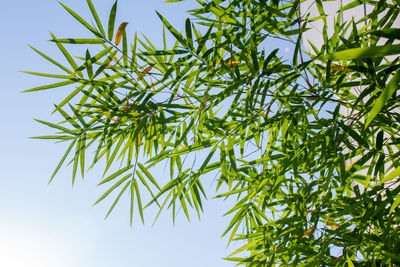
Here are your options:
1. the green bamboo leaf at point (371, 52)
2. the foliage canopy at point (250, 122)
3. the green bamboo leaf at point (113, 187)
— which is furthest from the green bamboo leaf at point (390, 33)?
the green bamboo leaf at point (113, 187)

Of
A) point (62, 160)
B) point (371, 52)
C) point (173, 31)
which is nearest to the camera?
point (371, 52)

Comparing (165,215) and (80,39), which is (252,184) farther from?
(80,39)

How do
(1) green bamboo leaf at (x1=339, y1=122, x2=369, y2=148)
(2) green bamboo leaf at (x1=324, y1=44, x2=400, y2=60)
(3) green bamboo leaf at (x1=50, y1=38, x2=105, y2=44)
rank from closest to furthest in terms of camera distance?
(2) green bamboo leaf at (x1=324, y1=44, x2=400, y2=60) < (1) green bamboo leaf at (x1=339, y1=122, x2=369, y2=148) < (3) green bamboo leaf at (x1=50, y1=38, x2=105, y2=44)

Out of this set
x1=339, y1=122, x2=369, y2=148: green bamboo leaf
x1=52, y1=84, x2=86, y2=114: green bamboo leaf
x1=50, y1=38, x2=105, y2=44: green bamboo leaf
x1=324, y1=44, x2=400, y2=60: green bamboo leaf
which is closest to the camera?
x1=324, y1=44, x2=400, y2=60: green bamboo leaf

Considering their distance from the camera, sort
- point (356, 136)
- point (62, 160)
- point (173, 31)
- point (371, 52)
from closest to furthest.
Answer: point (371, 52) → point (356, 136) → point (173, 31) → point (62, 160)

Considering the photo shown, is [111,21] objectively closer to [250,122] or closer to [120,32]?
[120,32]

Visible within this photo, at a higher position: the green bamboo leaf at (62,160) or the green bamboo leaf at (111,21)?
the green bamboo leaf at (111,21)

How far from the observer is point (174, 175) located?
1.68 metres

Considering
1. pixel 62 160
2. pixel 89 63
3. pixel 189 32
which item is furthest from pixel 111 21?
pixel 62 160

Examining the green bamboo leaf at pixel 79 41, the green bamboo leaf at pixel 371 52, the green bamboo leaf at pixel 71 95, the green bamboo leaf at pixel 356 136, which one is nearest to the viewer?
the green bamboo leaf at pixel 371 52

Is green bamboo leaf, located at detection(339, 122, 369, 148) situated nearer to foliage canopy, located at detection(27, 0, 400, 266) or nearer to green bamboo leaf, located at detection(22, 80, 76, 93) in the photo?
foliage canopy, located at detection(27, 0, 400, 266)

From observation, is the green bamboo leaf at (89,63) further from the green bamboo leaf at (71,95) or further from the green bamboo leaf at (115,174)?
the green bamboo leaf at (115,174)

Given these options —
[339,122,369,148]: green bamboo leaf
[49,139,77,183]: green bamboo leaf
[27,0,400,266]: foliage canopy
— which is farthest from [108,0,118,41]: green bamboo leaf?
[339,122,369,148]: green bamboo leaf

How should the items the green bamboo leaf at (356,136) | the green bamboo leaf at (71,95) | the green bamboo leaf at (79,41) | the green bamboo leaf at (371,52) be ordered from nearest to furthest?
the green bamboo leaf at (371,52) → the green bamboo leaf at (356,136) → the green bamboo leaf at (79,41) → the green bamboo leaf at (71,95)
